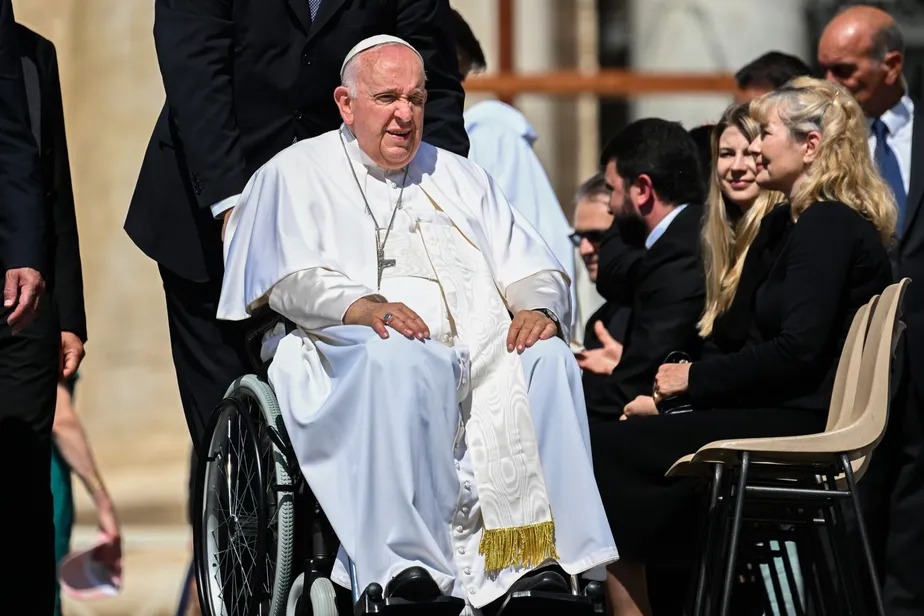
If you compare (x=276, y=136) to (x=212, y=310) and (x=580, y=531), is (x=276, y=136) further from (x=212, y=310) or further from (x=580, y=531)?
(x=580, y=531)

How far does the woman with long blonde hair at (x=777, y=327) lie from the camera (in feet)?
19.5

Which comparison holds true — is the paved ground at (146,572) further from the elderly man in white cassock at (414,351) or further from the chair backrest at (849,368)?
the chair backrest at (849,368)

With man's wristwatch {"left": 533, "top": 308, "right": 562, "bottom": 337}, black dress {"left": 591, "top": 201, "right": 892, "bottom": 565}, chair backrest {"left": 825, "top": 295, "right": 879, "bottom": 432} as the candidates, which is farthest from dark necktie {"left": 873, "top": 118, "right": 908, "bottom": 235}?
man's wristwatch {"left": 533, "top": 308, "right": 562, "bottom": 337}

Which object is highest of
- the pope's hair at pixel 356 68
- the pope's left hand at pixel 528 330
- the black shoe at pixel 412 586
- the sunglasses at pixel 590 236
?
the pope's hair at pixel 356 68

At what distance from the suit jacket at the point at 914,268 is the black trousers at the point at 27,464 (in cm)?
286

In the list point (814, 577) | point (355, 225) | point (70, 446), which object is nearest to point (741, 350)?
point (814, 577)

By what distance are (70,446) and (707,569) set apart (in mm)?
3123

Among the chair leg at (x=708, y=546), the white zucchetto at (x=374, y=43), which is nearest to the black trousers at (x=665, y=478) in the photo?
the chair leg at (x=708, y=546)

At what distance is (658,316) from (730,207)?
1.39ft

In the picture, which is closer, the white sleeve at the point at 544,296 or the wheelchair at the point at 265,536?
the wheelchair at the point at 265,536

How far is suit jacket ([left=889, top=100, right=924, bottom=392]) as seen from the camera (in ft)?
23.0

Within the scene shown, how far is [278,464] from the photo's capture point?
5379 mm

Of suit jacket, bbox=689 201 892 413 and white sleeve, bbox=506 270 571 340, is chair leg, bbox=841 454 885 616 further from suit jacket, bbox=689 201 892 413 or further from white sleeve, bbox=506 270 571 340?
white sleeve, bbox=506 270 571 340

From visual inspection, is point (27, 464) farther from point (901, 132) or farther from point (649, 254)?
point (901, 132)
